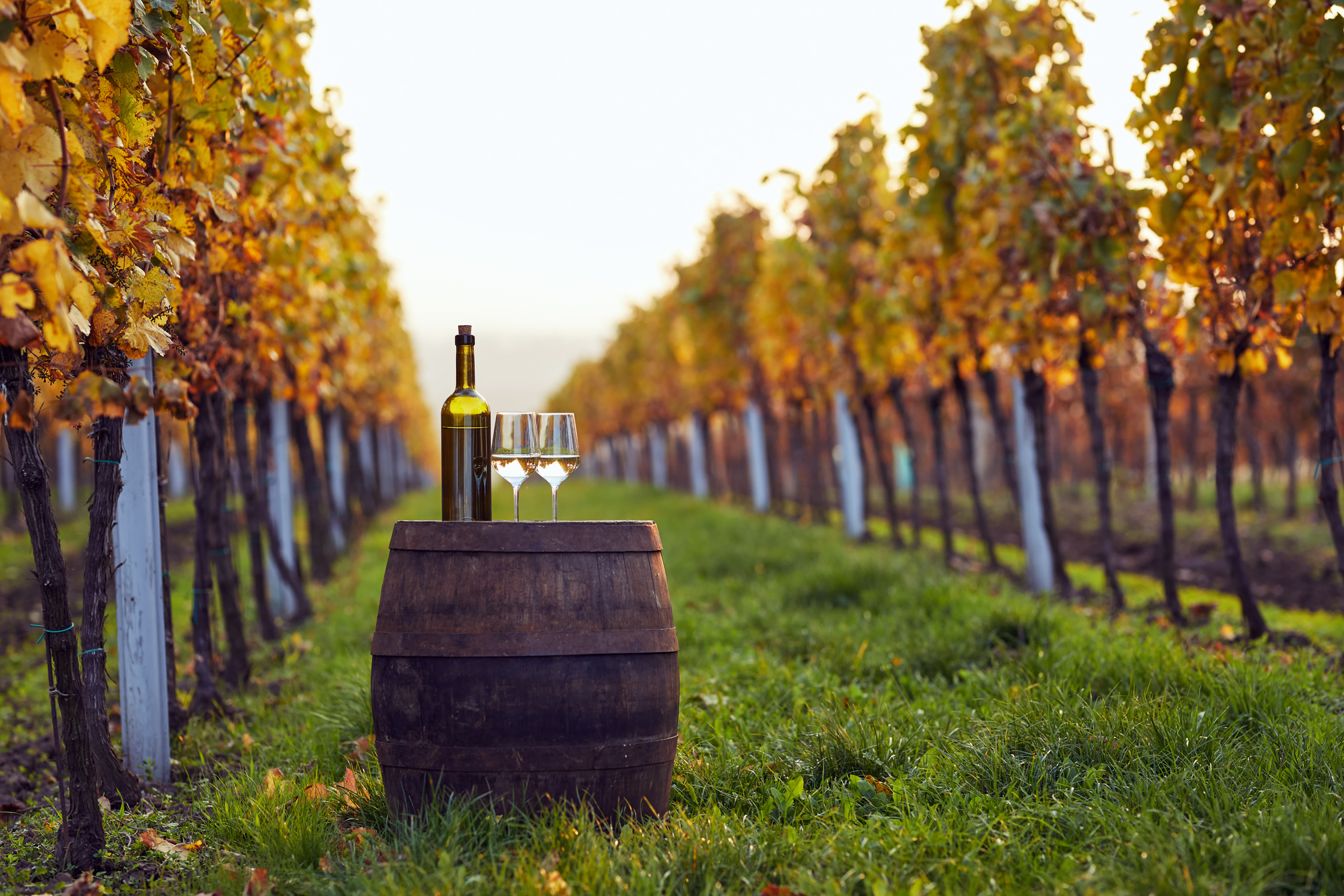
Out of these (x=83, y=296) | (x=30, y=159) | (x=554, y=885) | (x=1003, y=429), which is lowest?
(x=554, y=885)

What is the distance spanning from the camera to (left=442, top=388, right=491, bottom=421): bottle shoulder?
307 centimetres

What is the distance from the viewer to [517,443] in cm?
307

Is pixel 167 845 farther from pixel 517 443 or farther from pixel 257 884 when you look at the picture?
pixel 517 443

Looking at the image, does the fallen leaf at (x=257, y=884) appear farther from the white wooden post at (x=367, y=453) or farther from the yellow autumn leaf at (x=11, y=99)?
the white wooden post at (x=367, y=453)

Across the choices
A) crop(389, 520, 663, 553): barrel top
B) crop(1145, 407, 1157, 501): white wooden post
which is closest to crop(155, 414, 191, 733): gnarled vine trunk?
crop(389, 520, 663, 553): barrel top

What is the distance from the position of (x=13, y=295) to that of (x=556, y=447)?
144 centimetres

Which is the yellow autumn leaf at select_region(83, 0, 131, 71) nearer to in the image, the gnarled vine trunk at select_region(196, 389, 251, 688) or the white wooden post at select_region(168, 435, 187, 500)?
the gnarled vine trunk at select_region(196, 389, 251, 688)

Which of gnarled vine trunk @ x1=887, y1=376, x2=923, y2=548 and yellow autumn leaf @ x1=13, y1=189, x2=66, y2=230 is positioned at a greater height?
yellow autumn leaf @ x1=13, y1=189, x2=66, y2=230

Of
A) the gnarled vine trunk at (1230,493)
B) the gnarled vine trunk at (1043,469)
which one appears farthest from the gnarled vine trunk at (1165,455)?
the gnarled vine trunk at (1043,469)

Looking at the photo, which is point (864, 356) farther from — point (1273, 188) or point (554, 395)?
point (554, 395)

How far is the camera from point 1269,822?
2.62 m

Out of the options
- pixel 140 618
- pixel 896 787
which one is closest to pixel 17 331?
pixel 140 618

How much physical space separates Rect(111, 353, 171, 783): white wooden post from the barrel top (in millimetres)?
1843

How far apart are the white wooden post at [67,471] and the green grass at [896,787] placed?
25.2 m
